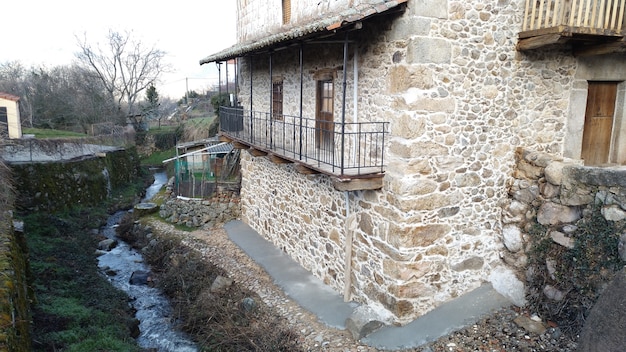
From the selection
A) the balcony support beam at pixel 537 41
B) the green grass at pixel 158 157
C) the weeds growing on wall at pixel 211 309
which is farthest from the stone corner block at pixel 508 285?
the green grass at pixel 158 157

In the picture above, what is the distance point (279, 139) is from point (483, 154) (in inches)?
221

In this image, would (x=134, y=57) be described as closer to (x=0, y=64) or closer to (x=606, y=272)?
(x=0, y=64)

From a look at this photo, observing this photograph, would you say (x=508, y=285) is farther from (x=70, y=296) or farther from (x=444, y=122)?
(x=70, y=296)

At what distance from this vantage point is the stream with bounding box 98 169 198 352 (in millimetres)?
8875

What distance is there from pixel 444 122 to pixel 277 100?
19.1ft

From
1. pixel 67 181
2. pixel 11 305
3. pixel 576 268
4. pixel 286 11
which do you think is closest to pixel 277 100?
pixel 286 11

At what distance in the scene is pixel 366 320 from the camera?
23.6 feet

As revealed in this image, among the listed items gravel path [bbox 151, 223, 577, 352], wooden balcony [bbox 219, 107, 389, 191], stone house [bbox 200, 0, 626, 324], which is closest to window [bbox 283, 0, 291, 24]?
stone house [bbox 200, 0, 626, 324]

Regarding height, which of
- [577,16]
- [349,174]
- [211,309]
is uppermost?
[577,16]

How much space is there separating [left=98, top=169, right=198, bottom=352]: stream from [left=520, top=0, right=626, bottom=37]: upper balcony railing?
28.7ft

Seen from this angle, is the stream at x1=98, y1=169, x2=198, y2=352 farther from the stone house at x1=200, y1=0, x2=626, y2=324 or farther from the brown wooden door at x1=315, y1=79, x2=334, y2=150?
the brown wooden door at x1=315, y1=79, x2=334, y2=150

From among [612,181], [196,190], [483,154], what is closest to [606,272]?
[612,181]

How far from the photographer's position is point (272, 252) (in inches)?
452

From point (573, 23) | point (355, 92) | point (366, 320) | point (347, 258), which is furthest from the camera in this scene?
point (347, 258)
